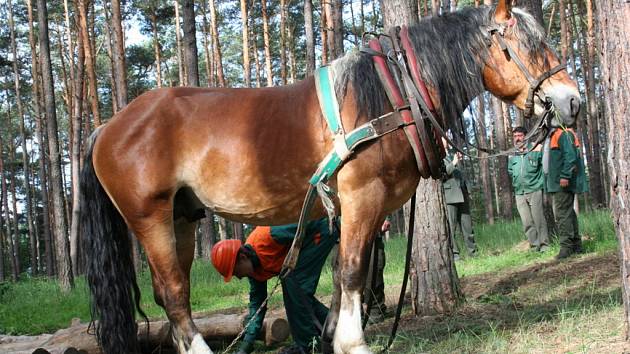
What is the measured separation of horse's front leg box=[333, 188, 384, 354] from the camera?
3.20m

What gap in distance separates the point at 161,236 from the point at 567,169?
6.10 meters

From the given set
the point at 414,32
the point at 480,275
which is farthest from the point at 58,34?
the point at 414,32

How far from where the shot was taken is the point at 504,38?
134 inches

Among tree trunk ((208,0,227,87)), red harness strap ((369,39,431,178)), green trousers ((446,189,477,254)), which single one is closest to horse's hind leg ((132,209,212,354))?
red harness strap ((369,39,431,178))

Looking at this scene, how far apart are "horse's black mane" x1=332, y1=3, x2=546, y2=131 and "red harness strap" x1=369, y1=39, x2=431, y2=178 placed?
41mm

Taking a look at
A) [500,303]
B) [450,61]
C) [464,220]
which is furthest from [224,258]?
[464,220]

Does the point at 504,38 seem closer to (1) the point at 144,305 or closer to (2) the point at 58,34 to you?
(1) the point at 144,305

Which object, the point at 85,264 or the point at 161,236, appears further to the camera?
the point at 85,264

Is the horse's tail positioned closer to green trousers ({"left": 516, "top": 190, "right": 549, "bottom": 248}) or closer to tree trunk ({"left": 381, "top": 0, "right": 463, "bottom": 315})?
tree trunk ({"left": 381, "top": 0, "right": 463, "bottom": 315})

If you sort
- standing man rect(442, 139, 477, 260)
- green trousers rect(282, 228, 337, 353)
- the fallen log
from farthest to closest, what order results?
standing man rect(442, 139, 477, 260), the fallen log, green trousers rect(282, 228, 337, 353)

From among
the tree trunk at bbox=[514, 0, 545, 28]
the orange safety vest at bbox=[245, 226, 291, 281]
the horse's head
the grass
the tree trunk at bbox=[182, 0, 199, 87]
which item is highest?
the tree trunk at bbox=[182, 0, 199, 87]

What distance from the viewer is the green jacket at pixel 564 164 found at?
7.81 metres

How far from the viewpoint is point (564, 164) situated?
7.82 m

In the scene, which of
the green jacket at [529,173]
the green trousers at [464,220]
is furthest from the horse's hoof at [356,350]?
the green trousers at [464,220]
